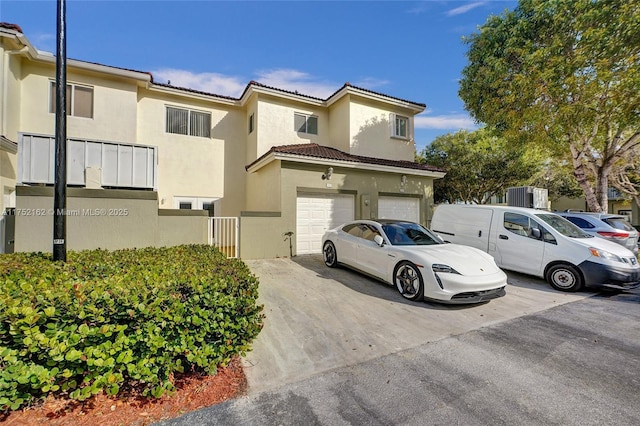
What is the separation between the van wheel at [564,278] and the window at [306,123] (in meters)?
10.4

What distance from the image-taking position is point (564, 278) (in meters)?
6.47

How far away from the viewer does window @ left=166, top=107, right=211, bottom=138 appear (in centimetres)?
1194

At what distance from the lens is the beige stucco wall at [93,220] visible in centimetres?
622

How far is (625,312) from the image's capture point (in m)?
5.06

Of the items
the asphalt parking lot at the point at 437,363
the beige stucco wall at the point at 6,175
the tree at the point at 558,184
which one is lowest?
the asphalt parking lot at the point at 437,363

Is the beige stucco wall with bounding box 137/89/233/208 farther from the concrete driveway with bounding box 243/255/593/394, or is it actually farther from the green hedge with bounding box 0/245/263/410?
the green hedge with bounding box 0/245/263/410

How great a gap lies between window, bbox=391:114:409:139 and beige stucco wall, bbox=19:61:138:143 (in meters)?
11.0

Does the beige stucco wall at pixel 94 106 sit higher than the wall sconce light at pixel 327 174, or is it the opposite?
the beige stucco wall at pixel 94 106

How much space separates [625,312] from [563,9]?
9968mm

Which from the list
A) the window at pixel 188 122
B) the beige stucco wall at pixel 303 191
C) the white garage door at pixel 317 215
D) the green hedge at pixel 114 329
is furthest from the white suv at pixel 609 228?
the window at pixel 188 122

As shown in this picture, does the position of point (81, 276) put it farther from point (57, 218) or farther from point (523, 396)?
A: point (523, 396)

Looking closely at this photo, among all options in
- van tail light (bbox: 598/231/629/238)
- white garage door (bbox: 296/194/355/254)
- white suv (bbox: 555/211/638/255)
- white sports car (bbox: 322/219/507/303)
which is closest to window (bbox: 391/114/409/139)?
white garage door (bbox: 296/194/355/254)

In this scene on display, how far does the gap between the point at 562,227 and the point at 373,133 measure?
8.17 meters

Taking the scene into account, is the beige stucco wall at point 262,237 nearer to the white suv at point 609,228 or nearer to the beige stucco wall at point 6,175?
the beige stucco wall at point 6,175
